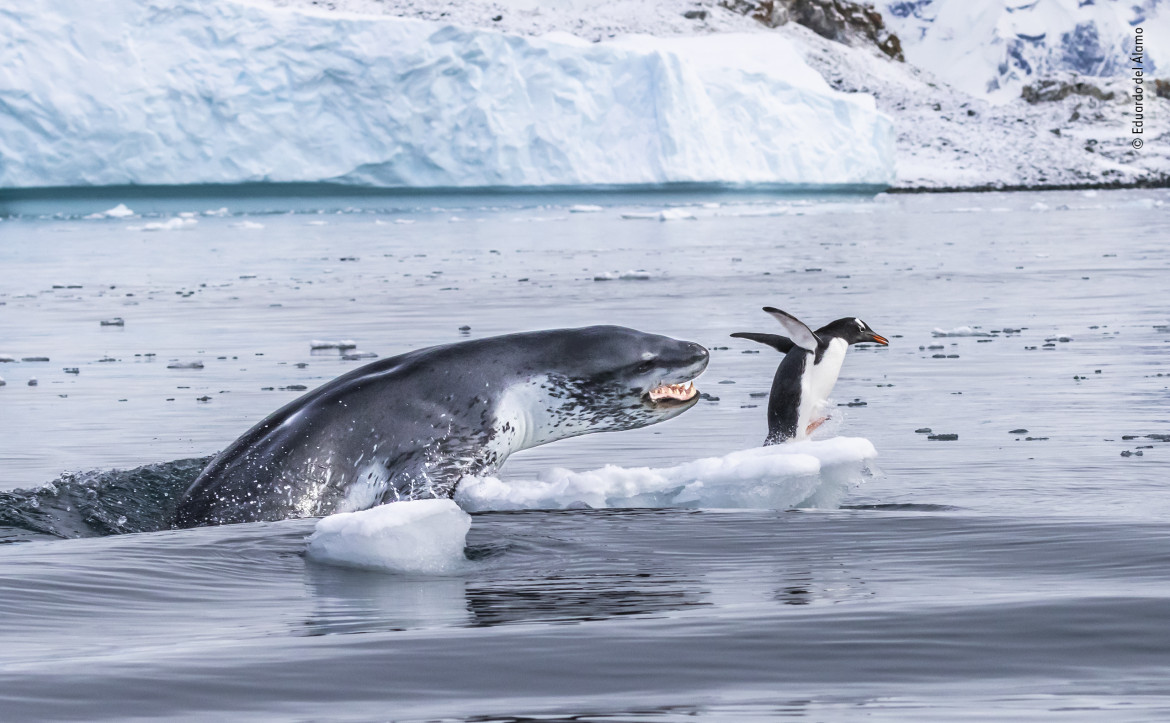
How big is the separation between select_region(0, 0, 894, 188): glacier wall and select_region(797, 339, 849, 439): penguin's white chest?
33501mm

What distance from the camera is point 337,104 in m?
41.4

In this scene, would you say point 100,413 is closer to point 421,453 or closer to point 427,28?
point 421,453

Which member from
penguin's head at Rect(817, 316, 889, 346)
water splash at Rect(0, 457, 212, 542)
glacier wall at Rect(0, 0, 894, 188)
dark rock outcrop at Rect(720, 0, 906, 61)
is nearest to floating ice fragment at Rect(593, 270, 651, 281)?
penguin's head at Rect(817, 316, 889, 346)

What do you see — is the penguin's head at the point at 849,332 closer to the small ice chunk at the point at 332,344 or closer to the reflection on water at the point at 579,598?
the reflection on water at the point at 579,598

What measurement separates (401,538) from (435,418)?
1.41 metres

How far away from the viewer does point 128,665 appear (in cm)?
296

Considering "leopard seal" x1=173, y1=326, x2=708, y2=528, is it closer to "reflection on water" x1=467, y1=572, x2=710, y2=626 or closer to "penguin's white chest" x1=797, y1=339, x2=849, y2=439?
"penguin's white chest" x1=797, y1=339, x2=849, y2=439

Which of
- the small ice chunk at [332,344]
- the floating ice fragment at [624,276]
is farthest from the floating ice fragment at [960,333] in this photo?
the floating ice fragment at [624,276]

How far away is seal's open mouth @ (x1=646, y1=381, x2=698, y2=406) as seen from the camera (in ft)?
19.3

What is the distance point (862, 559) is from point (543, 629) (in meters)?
1.20

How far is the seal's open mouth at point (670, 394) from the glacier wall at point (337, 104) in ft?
114

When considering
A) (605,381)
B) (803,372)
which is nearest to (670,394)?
(605,381)

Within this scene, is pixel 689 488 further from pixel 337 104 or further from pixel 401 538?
pixel 337 104

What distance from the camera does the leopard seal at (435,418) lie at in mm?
5258
